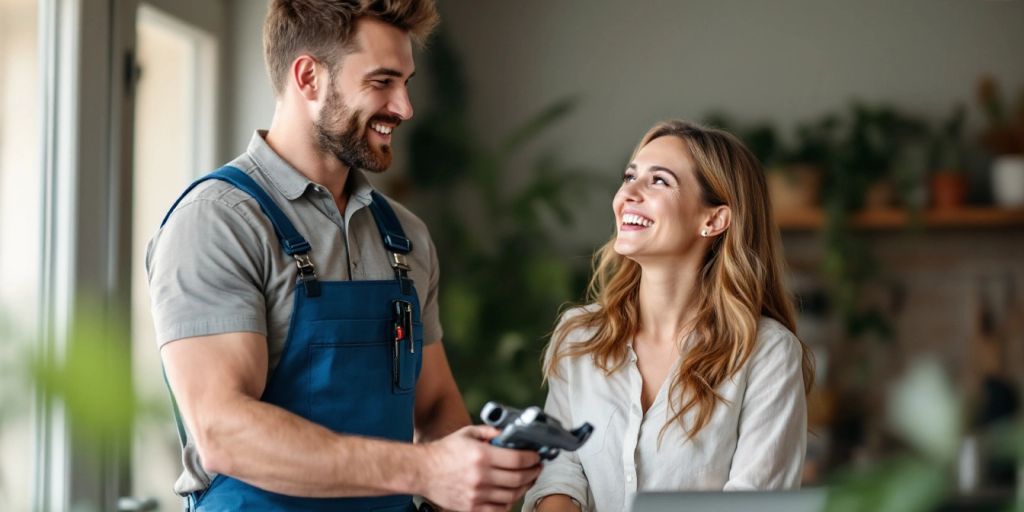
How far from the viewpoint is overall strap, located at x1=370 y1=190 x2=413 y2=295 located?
1663 mm

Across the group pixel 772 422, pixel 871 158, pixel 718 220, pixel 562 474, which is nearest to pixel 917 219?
pixel 871 158

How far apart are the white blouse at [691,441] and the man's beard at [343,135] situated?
576mm

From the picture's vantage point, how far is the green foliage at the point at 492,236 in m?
3.74

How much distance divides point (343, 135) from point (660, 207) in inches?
24.3

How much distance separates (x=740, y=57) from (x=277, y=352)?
144 inches

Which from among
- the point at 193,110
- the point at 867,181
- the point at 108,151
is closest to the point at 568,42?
the point at 867,181

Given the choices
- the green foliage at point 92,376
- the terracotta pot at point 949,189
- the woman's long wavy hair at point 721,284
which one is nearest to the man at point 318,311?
the woman's long wavy hair at point 721,284

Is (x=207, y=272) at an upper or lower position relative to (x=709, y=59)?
lower

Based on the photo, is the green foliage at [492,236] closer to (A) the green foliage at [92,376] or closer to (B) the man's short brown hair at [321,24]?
(B) the man's short brown hair at [321,24]

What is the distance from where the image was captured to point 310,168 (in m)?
1.64

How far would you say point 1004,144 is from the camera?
446 cm

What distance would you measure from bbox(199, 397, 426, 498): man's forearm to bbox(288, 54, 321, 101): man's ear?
1.72ft

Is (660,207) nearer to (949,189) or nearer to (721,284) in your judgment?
(721,284)

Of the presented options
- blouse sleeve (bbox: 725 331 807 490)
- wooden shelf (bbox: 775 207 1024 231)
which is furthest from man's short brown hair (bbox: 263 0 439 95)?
wooden shelf (bbox: 775 207 1024 231)
